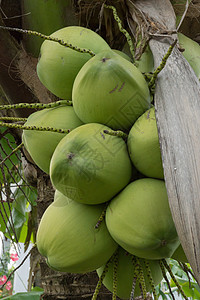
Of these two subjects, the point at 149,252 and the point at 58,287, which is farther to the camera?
the point at 58,287

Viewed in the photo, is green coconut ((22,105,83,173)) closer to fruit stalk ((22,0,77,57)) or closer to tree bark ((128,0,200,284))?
tree bark ((128,0,200,284))

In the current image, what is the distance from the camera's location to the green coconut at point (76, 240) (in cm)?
72

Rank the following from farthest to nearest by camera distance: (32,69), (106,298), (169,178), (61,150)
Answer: (32,69), (106,298), (61,150), (169,178)

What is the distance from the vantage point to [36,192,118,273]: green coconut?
72 cm

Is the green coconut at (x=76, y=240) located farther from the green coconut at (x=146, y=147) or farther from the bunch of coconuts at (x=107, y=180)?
the green coconut at (x=146, y=147)

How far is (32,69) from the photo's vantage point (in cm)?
119

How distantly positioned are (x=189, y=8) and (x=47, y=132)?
0.56 metres

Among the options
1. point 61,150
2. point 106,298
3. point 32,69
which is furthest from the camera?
point 32,69

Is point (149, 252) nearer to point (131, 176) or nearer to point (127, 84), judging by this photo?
point (131, 176)

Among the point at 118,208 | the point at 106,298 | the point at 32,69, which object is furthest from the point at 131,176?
the point at 32,69

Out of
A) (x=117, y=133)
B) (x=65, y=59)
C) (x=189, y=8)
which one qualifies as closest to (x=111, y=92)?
(x=117, y=133)

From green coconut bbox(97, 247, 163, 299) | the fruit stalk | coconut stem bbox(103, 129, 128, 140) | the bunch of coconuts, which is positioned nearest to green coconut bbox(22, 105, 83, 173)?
the bunch of coconuts

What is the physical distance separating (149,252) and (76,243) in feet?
0.46

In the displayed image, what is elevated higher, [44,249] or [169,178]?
[169,178]
